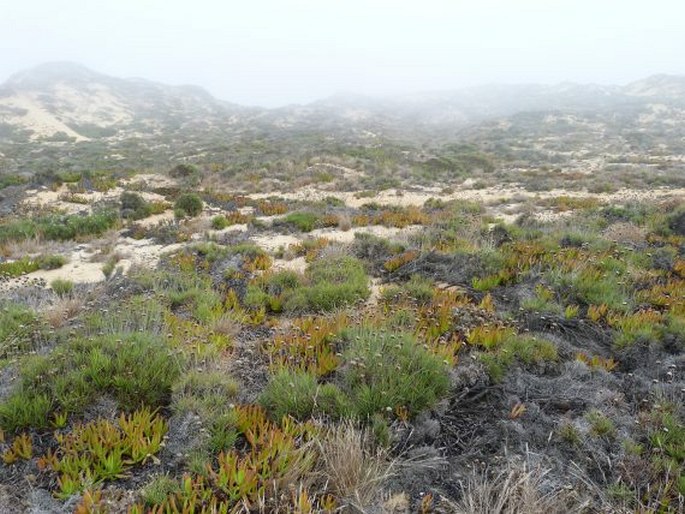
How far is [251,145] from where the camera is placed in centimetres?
3466

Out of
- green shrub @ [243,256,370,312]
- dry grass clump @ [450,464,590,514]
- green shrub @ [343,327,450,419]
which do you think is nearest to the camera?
dry grass clump @ [450,464,590,514]

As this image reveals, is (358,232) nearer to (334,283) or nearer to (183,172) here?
(334,283)

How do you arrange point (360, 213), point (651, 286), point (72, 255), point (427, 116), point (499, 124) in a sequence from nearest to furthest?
point (651, 286)
point (72, 255)
point (360, 213)
point (499, 124)
point (427, 116)

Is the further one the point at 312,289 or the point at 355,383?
the point at 312,289

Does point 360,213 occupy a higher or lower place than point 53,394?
lower

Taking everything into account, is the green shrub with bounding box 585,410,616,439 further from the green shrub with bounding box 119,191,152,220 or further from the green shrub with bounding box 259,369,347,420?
the green shrub with bounding box 119,191,152,220

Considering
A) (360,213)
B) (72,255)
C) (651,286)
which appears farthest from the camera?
(360,213)

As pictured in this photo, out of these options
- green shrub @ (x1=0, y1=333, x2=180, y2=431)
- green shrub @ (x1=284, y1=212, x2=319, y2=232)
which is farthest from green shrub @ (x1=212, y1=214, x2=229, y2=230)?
green shrub @ (x1=0, y1=333, x2=180, y2=431)

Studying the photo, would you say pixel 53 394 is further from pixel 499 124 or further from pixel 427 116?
pixel 427 116

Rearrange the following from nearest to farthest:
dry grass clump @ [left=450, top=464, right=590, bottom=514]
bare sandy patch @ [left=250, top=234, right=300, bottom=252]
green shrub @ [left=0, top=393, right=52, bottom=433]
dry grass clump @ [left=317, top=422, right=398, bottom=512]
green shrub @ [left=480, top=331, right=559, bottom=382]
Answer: dry grass clump @ [left=450, top=464, right=590, bottom=514]
dry grass clump @ [left=317, top=422, right=398, bottom=512]
green shrub @ [left=0, top=393, right=52, bottom=433]
green shrub @ [left=480, top=331, right=559, bottom=382]
bare sandy patch @ [left=250, top=234, right=300, bottom=252]

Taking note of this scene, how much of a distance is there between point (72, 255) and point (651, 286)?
10.7 meters

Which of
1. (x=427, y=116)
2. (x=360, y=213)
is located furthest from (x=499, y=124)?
(x=360, y=213)

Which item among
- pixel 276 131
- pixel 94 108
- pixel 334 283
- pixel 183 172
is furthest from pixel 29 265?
pixel 94 108

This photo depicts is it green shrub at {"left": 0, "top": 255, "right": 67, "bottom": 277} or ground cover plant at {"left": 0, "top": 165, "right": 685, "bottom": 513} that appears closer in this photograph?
ground cover plant at {"left": 0, "top": 165, "right": 685, "bottom": 513}
